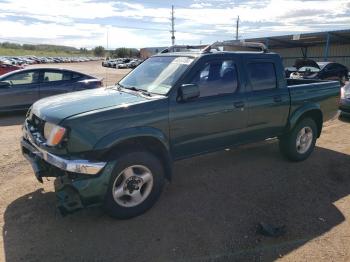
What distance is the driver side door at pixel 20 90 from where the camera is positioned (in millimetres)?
9328

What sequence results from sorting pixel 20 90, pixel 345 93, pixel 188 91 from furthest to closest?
1. pixel 345 93
2. pixel 20 90
3. pixel 188 91

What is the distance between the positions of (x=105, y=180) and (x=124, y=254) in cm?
76

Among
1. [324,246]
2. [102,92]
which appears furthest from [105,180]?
[324,246]

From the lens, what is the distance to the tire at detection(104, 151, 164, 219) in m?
3.68

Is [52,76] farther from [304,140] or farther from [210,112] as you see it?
[304,140]

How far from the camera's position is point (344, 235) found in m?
3.64

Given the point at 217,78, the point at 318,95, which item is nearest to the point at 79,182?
the point at 217,78

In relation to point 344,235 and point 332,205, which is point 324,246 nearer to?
point 344,235

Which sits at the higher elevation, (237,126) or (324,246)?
(237,126)

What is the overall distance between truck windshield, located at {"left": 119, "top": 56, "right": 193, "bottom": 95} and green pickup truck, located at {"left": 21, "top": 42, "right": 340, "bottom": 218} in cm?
2

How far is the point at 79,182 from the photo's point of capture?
340 centimetres

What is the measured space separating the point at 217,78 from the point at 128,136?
160 centimetres

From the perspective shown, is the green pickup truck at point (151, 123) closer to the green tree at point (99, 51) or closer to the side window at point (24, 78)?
the side window at point (24, 78)

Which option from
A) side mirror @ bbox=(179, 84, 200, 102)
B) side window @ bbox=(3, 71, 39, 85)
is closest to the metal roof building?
side window @ bbox=(3, 71, 39, 85)
